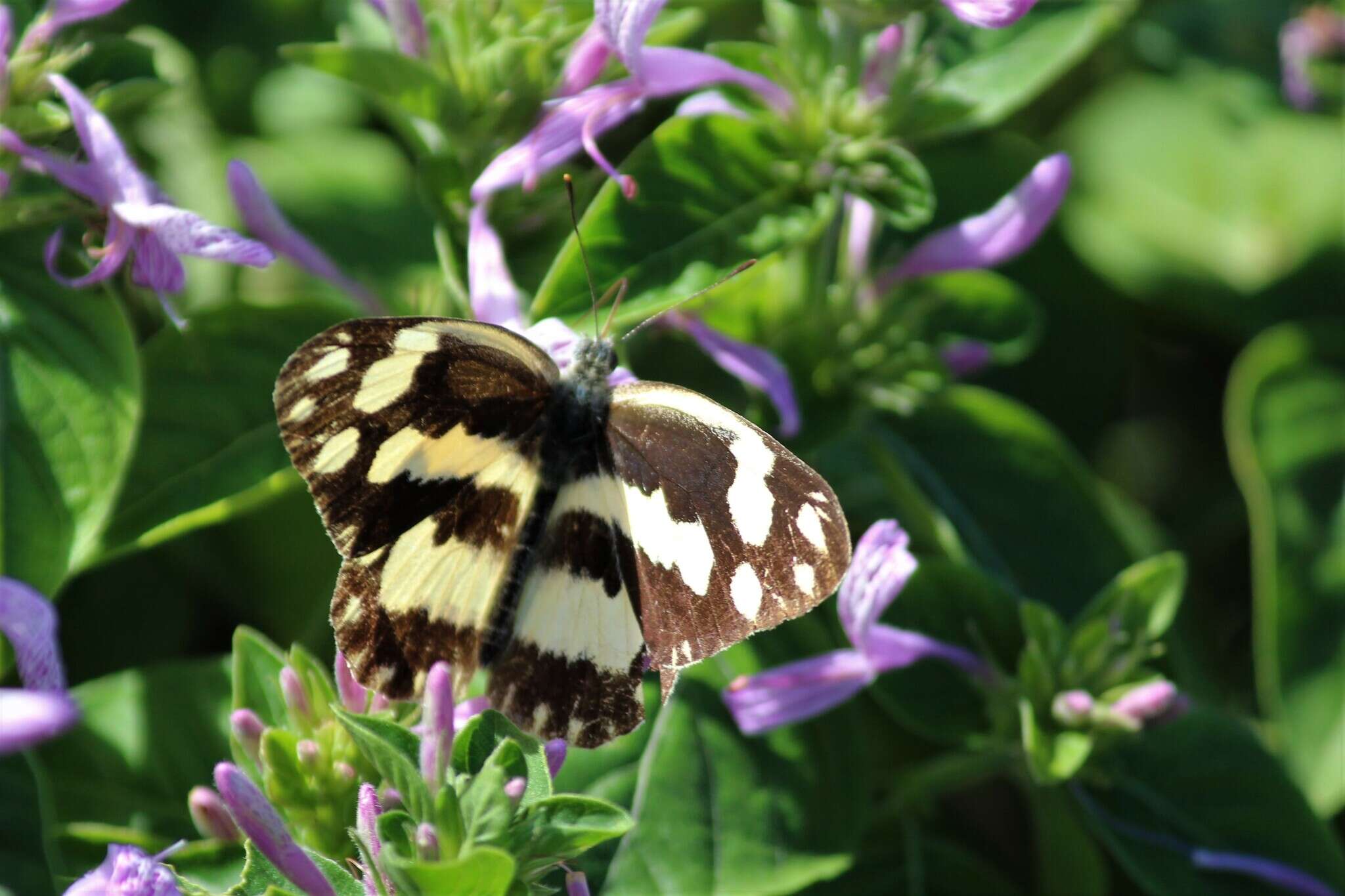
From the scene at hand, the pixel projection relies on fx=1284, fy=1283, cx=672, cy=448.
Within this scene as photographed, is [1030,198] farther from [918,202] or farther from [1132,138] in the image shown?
[1132,138]

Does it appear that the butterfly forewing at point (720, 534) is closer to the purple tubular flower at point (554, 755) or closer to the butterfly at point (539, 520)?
the butterfly at point (539, 520)

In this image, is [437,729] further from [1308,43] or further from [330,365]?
[1308,43]

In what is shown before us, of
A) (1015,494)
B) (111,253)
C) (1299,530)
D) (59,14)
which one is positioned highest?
(59,14)

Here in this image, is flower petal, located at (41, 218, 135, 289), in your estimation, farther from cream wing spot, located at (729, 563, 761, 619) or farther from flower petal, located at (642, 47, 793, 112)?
cream wing spot, located at (729, 563, 761, 619)

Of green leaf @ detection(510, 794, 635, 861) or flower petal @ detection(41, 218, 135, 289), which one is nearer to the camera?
green leaf @ detection(510, 794, 635, 861)

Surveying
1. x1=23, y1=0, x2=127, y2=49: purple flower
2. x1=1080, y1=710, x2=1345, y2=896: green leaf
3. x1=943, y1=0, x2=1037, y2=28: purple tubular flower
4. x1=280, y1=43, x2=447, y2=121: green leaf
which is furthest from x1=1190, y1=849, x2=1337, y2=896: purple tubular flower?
x1=23, y1=0, x2=127, y2=49: purple flower

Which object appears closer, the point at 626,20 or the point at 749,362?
the point at 626,20

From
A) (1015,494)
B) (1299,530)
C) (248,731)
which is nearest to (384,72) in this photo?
(248,731)

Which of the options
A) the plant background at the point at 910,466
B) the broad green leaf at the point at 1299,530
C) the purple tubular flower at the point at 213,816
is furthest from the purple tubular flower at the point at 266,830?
the broad green leaf at the point at 1299,530
